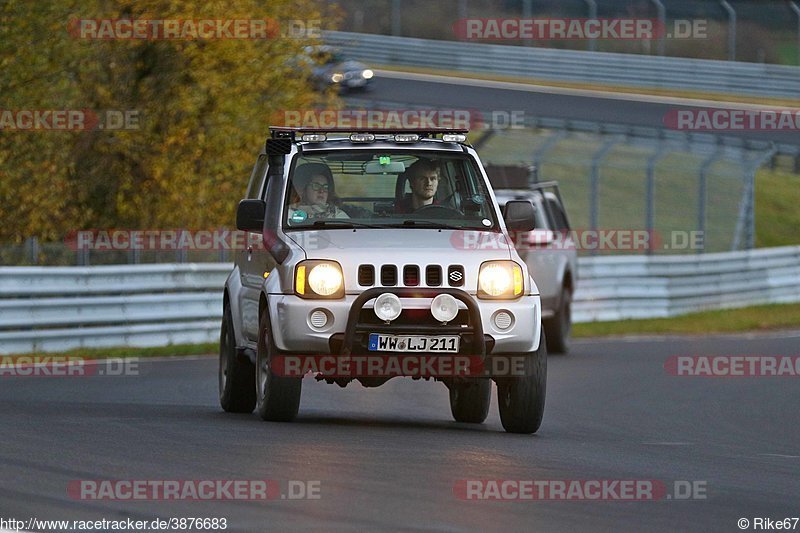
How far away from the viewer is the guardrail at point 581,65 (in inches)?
1610

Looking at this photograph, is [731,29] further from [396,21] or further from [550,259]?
[550,259]

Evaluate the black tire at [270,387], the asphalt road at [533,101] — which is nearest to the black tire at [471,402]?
the black tire at [270,387]

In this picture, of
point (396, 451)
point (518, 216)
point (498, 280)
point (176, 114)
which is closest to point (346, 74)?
point (176, 114)

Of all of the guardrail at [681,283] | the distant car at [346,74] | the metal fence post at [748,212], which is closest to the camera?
the guardrail at [681,283]

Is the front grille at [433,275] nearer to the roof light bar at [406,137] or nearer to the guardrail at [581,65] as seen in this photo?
the roof light bar at [406,137]

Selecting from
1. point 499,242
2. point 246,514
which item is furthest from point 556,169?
point 246,514

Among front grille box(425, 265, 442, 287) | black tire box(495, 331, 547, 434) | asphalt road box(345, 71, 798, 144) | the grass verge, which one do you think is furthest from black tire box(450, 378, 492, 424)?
asphalt road box(345, 71, 798, 144)

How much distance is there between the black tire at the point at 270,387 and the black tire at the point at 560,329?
31.7ft

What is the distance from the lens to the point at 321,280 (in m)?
10.6

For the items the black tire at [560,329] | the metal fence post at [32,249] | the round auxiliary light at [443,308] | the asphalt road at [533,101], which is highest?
the asphalt road at [533,101]

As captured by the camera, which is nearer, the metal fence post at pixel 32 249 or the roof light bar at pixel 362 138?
the roof light bar at pixel 362 138

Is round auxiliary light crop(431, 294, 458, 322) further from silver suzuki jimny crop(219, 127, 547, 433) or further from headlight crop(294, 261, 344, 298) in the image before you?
headlight crop(294, 261, 344, 298)

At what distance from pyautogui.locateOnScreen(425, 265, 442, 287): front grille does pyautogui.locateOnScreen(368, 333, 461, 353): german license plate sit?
1.05 feet

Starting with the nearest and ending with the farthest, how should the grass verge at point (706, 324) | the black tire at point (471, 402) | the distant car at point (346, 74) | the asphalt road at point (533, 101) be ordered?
the black tire at point (471, 402) < the grass verge at point (706, 324) < the distant car at point (346, 74) < the asphalt road at point (533, 101)
